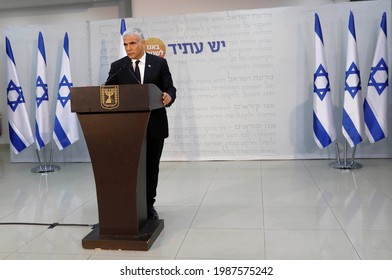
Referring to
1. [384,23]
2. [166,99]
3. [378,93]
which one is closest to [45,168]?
[166,99]

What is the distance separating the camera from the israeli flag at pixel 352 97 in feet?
14.7

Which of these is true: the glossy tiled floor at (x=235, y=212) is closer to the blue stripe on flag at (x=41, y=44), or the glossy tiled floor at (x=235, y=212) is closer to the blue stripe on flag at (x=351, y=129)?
the blue stripe on flag at (x=351, y=129)

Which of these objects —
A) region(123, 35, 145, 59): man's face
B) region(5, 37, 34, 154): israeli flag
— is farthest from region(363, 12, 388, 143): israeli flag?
region(5, 37, 34, 154): israeli flag

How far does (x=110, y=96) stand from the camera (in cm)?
212

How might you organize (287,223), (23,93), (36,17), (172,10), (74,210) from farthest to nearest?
1. (36,17)
2. (172,10)
3. (23,93)
4. (74,210)
5. (287,223)

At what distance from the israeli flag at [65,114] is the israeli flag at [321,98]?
3.30 metres

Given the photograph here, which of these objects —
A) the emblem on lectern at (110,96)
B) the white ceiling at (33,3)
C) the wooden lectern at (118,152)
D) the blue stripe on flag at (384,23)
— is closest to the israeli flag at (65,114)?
the white ceiling at (33,3)

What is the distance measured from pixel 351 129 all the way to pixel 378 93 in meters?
0.57

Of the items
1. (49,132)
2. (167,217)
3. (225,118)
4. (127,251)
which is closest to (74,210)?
(167,217)

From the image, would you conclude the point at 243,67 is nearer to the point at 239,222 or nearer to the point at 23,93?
the point at 239,222

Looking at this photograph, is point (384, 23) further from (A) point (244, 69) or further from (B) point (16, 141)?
(B) point (16, 141)

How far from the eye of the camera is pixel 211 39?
518cm

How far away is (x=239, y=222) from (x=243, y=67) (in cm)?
294

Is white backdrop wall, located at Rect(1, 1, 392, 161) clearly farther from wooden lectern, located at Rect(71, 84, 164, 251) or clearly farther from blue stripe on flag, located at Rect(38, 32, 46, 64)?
wooden lectern, located at Rect(71, 84, 164, 251)
